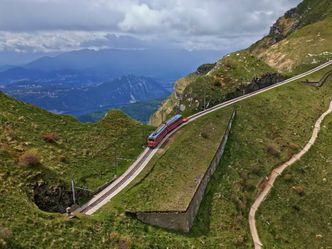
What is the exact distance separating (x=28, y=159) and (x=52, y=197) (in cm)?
609

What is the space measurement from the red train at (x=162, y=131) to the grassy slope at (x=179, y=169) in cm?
188

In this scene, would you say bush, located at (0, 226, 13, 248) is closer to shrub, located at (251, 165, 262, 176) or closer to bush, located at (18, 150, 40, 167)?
bush, located at (18, 150, 40, 167)

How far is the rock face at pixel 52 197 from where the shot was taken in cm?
4594

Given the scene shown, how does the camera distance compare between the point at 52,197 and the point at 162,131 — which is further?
the point at 162,131

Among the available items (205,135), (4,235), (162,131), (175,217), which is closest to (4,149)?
(4,235)

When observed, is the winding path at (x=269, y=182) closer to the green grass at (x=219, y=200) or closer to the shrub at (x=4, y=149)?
the green grass at (x=219, y=200)

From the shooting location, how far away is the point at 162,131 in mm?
69938

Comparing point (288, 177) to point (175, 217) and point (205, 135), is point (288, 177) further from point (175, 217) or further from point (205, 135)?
point (175, 217)

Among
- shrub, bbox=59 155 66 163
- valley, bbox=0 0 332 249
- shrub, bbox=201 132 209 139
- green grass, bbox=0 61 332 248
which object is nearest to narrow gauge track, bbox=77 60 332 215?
valley, bbox=0 0 332 249

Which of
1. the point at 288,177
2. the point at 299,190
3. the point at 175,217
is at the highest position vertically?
the point at 175,217

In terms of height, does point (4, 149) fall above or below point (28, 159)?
above

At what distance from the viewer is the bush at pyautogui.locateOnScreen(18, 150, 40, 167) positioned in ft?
158

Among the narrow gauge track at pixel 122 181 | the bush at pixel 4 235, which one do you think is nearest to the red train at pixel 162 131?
the narrow gauge track at pixel 122 181

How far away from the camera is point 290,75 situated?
126750mm
